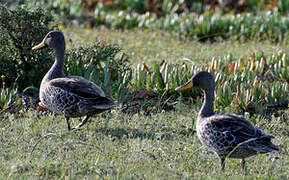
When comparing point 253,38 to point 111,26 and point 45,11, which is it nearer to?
point 111,26

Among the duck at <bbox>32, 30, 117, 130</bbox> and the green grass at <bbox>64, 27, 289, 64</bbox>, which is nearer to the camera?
the duck at <bbox>32, 30, 117, 130</bbox>

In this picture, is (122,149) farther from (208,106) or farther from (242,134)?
(242,134)

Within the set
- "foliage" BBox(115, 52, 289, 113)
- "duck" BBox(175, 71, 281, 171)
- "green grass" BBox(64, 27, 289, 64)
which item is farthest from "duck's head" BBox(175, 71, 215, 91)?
"green grass" BBox(64, 27, 289, 64)

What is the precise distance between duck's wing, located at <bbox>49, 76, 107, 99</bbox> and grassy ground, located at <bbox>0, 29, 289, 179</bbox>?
0.46 m

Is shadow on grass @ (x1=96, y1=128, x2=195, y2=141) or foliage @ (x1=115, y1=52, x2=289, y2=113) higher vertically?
foliage @ (x1=115, y1=52, x2=289, y2=113)

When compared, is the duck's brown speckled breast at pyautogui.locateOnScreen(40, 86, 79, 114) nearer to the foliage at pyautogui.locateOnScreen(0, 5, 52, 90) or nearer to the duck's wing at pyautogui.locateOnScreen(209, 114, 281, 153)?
the foliage at pyautogui.locateOnScreen(0, 5, 52, 90)

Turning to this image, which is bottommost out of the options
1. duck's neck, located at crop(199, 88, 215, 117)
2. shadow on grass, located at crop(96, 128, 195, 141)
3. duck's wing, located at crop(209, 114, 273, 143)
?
shadow on grass, located at crop(96, 128, 195, 141)

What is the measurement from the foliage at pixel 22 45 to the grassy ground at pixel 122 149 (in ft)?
4.12

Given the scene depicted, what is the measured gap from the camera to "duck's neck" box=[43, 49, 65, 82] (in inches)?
277

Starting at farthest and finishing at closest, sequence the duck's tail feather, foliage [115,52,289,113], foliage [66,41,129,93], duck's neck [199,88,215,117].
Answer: foliage [66,41,129,93]
foliage [115,52,289,113]
duck's neck [199,88,215,117]
the duck's tail feather

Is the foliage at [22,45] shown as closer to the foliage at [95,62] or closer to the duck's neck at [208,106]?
the foliage at [95,62]

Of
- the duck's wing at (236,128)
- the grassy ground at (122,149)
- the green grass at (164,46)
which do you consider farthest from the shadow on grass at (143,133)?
the green grass at (164,46)

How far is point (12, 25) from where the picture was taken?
26.9 feet

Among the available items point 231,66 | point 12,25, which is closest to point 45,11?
point 12,25
